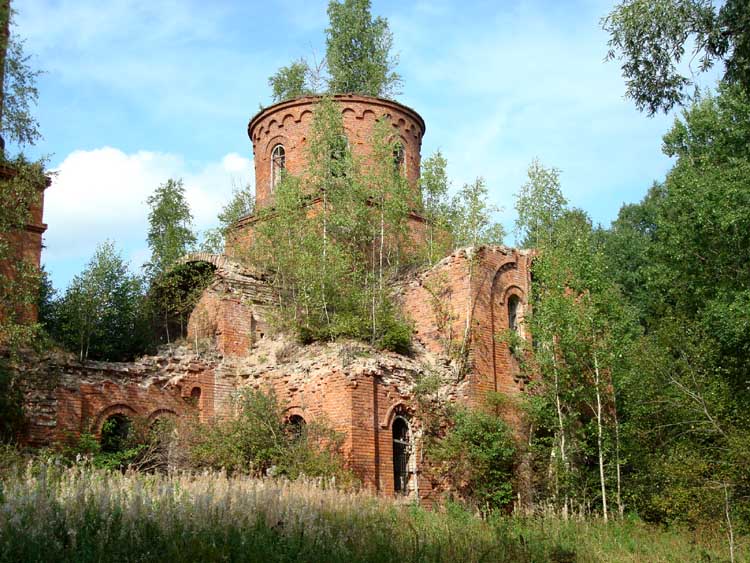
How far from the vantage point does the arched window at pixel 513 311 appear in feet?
71.9

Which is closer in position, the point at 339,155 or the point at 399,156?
the point at 339,155

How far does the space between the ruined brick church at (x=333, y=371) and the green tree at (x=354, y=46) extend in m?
9.21

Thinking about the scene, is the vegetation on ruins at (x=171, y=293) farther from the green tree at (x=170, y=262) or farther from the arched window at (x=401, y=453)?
the arched window at (x=401, y=453)

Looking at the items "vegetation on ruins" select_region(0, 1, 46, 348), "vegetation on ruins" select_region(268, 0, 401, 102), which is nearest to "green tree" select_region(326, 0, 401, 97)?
"vegetation on ruins" select_region(268, 0, 401, 102)

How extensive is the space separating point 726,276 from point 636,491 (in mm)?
7310

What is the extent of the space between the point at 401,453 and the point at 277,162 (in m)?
12.4

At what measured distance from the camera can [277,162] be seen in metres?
27.9

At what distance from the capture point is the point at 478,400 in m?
19.7

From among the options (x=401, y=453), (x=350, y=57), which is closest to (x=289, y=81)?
(x=350, y=57)

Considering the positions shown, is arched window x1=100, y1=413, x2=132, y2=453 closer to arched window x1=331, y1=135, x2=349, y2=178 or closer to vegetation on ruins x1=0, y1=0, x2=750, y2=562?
vegetation on ruins x1=0, y1=0, x2=750, y2=562

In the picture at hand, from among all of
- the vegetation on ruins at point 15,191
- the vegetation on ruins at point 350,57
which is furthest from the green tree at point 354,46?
the vegetation on ruins at point 15,191

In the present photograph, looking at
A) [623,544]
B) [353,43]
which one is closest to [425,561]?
[623,544]

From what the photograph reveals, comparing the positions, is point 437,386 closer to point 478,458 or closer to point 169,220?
point 478,458

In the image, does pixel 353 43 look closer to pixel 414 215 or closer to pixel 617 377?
pixel 414 215
